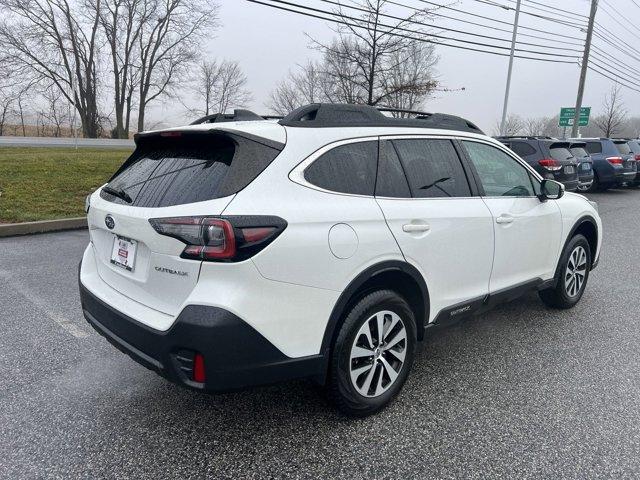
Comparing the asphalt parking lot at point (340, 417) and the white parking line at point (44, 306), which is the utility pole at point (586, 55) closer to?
the asphalt parking lot at point (340, 417)

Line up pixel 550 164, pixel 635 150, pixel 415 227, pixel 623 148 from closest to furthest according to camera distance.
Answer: pixel 415 227 < pixel 550 164 < pixel 623 148 < pixel 635 150

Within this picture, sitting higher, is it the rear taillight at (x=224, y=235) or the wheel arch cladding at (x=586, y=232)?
the rear taillight at (x=224, y=235)

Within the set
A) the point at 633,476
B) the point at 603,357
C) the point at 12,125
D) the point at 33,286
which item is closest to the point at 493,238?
the point at 603,357

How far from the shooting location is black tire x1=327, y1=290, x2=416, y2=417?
2.48m

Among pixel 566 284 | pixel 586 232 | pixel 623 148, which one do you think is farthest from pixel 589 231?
pixel 623 148

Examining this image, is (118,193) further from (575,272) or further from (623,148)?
(623,148)

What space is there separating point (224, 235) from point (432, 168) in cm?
160

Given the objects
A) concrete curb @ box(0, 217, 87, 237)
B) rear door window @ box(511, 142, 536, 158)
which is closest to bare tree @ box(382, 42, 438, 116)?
rear door window @ box(511, 142, 536, 158)

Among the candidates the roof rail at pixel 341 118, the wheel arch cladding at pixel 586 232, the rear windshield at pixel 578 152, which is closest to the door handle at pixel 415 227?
the roof rail at pixel 341 118

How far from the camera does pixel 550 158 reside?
1174cm

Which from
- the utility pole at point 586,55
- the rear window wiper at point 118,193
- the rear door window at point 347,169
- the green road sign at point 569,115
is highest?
the utility pole at point 586,55

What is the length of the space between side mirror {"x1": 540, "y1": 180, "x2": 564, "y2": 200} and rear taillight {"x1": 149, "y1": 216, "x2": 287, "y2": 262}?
273 centimetres

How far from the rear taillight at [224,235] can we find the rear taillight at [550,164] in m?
11.2

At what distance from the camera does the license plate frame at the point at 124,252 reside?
2.45 m
